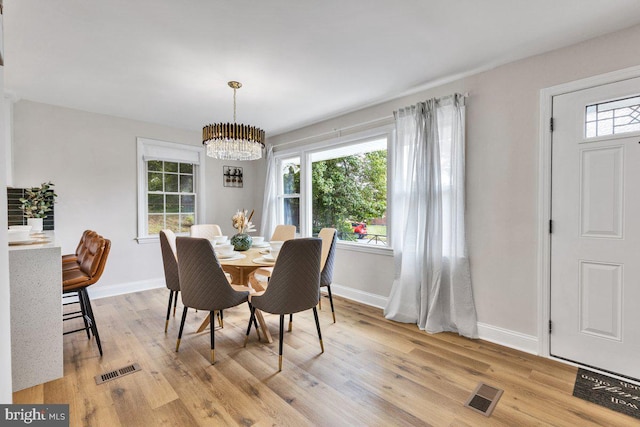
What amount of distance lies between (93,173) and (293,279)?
3.38 metres

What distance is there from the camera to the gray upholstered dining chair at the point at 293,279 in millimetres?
2127

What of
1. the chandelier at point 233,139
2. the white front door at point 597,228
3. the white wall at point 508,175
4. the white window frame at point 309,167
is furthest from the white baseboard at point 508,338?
the chandelier at point 233,139

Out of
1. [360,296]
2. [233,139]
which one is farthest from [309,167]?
[360,296]

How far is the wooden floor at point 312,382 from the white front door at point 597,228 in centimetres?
33

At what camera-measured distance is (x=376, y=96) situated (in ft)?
10.9

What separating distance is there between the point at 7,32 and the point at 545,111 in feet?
13.3

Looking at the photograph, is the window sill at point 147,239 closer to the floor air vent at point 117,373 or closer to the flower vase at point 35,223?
the flower vase at point 35,223

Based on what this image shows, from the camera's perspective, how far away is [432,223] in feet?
9.63

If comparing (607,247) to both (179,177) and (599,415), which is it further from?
(179,177)

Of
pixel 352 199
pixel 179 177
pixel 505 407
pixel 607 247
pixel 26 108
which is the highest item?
pixel 26 108

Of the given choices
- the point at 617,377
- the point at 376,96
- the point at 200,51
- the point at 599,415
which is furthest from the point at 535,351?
the point at 200,51

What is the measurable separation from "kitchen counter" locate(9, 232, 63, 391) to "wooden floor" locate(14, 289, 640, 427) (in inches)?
5.2

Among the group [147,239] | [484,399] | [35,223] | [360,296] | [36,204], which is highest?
[36,204]

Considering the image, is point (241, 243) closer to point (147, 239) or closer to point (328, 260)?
point (328, 260)
